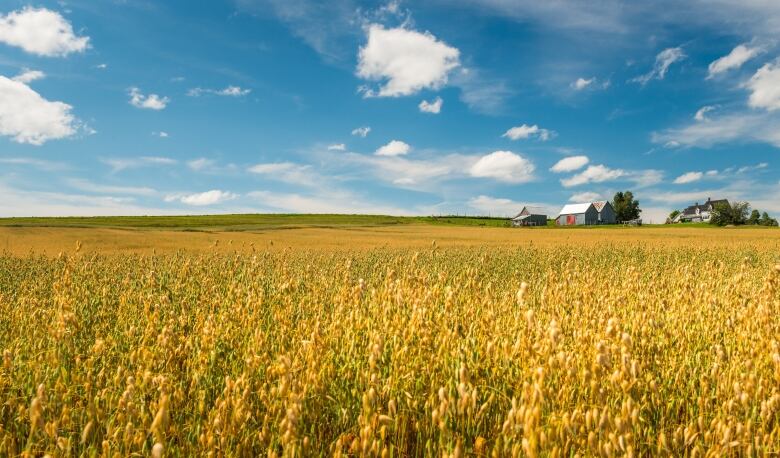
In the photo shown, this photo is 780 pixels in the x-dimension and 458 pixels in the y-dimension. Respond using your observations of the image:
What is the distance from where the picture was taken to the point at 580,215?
10838 cm

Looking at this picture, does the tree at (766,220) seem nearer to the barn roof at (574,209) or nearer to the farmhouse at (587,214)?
the farmhouse at (587,214)

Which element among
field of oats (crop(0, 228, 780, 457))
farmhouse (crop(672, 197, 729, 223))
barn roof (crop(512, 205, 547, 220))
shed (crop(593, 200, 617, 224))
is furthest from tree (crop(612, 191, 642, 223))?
field of oats (crop(0, 228, 780, 457))

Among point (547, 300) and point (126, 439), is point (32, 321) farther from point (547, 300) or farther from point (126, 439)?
point (547, 300)

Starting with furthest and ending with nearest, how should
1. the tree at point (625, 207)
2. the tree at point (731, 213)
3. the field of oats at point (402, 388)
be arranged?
the tree at point (625, 207) → the tree at point (731, 213) → the field of oats at point (402, 388)

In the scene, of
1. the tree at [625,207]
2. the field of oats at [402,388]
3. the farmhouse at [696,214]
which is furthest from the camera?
the farmhouse at [696,214]

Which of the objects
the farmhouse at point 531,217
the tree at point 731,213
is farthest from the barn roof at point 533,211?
the tree at point 731,213

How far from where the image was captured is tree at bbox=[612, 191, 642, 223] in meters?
117

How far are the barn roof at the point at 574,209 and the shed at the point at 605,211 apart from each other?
10.1 feet

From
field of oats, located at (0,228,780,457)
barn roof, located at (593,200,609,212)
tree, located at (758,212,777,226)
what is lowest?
field of oats, located at (0,228,780,457)

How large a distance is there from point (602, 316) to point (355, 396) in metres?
2.34

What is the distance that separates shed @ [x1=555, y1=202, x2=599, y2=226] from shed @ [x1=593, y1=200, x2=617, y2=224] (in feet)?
5.03

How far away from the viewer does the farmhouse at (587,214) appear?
108 metres

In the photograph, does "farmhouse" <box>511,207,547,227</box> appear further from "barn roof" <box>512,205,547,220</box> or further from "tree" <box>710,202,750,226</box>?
"tree" <box>710,202,750,226</box>

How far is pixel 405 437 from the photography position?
9.01 ft
